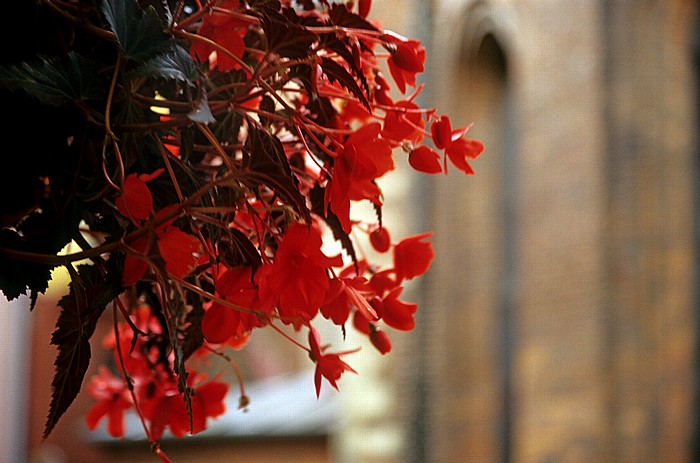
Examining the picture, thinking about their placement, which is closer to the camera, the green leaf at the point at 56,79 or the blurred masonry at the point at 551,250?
the green leaf at the point at 56,79

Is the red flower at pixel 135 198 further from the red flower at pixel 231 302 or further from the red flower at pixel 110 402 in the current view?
the red flower at pixel 110 402

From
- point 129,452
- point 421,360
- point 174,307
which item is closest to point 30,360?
point 129,452

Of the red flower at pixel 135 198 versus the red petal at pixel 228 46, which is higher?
the red petal at pixel 228 46

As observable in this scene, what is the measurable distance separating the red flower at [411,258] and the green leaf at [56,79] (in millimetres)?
193

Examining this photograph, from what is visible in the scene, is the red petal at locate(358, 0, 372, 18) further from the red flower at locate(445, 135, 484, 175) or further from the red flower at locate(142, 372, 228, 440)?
the red flower at locate(142, 372, 228, 440)

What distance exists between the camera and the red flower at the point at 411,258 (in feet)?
1.82

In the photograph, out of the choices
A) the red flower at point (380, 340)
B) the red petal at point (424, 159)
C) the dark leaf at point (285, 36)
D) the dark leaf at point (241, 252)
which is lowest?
the red flower at point (380, 340)

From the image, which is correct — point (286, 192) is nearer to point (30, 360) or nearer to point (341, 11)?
point (341, 11)

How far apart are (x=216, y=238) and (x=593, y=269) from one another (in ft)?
11.3

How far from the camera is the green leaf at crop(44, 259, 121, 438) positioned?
0.44 metres

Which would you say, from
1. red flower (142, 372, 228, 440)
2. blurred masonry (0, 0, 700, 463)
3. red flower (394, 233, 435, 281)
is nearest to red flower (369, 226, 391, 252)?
red flower (394, 233, 435, 281)

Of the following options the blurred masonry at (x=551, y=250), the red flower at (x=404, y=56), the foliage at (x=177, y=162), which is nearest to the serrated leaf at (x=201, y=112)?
the foliage at (x=177, y=162)

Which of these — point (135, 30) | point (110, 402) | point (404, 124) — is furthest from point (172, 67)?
point (110, 402)

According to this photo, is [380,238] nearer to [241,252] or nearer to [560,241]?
[241,252]
